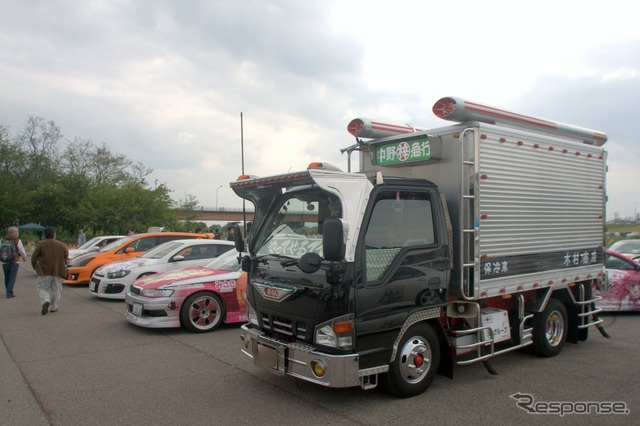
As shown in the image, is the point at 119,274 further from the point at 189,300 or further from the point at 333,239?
the point at 333,239

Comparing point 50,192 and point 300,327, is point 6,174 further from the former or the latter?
point 300,327

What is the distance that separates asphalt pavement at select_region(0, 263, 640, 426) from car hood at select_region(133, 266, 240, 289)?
2.88 feet

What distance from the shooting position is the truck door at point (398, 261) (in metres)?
4.52

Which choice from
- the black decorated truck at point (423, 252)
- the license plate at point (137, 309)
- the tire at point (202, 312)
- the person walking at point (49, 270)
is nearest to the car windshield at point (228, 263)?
the tire at point (202, 312)

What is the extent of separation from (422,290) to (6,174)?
61.7 meters

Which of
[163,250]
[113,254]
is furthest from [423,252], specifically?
[113,254]

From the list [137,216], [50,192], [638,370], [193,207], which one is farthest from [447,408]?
[193,207]

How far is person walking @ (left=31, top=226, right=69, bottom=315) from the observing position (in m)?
9.66

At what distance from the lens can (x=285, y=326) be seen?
4.81 m

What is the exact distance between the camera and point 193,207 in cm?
5609

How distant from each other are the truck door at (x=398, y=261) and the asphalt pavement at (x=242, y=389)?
91 cm

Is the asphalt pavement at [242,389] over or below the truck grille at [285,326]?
below

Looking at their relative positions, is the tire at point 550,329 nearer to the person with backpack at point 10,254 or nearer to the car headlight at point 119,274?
the car headlight at point 119,274

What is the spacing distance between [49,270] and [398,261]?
7874mm
